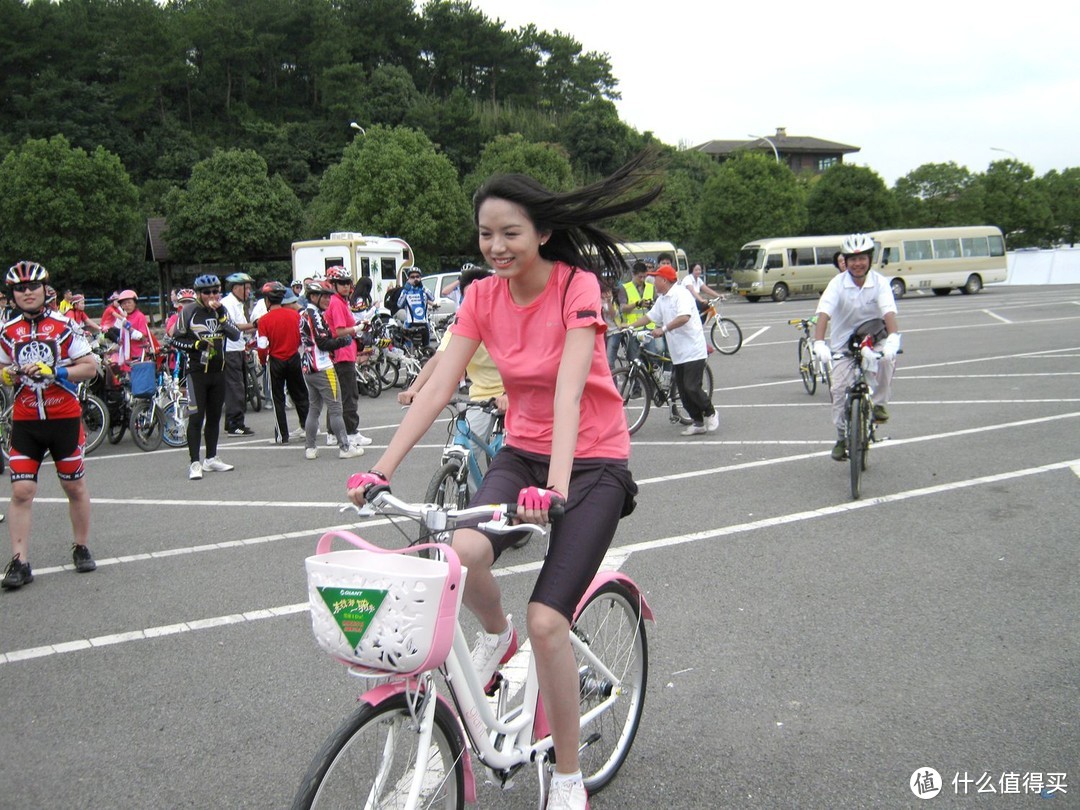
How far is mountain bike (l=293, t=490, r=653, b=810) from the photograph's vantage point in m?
2.26

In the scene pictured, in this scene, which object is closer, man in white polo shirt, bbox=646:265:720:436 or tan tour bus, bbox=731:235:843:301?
man in white polo shirt, bbox=646:265:720:436

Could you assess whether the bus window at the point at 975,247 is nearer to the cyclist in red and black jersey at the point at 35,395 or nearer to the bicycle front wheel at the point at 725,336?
the bicycle front wheel at the point at 725,336

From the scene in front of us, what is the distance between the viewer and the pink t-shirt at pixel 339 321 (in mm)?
10852

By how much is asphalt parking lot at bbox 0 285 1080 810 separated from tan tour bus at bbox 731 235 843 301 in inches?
1283

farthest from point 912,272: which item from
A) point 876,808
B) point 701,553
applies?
point 876,808

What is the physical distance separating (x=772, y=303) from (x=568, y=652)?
40.1 meters

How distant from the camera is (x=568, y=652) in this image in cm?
287

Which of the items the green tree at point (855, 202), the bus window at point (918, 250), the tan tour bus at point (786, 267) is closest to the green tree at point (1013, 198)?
the green tree at point (855, 202)

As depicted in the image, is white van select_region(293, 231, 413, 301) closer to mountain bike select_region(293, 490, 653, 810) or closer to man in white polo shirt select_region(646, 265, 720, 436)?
man in white polo shirt select_region(646, 265, 720, 436)

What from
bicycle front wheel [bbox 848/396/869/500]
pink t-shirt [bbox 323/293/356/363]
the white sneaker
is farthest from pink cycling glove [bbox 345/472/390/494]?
pink t-shirt [bbox 323/293/356/363]

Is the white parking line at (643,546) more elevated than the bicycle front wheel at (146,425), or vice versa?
the bicycle front wheel at (146,425)

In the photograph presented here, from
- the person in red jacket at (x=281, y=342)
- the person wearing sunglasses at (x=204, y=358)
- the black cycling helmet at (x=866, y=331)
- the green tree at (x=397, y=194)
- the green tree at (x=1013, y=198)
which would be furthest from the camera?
the green tree at (x=1013, y=198)

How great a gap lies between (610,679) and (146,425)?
987cm

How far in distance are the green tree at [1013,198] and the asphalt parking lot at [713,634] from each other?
177 ft
